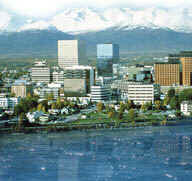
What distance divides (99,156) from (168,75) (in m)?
15.8

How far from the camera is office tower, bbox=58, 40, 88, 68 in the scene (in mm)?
33969

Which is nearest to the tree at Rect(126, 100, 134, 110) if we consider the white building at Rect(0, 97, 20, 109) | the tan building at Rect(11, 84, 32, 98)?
the white building at Rect(0, 97, 20, 109)

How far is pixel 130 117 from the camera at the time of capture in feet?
51.8

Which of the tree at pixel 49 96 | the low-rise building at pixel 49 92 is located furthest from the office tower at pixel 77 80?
the tree at pixel 49 96

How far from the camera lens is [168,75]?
84.1ft

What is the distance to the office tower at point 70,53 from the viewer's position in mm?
33969

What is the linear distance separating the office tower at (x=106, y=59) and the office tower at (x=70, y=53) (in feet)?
9.19

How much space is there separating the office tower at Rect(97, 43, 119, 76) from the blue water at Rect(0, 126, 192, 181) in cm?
1728

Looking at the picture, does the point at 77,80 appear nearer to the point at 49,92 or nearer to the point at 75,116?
the point at 49,92

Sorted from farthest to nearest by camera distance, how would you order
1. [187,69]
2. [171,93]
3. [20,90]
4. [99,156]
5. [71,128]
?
[187,69]
[20,90]
[171,93]
[71,128]
[99,156]

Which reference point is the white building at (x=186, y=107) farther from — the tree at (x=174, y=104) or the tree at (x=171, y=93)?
the tree at (x=171, y=93)

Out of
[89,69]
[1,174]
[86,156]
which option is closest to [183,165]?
[86,156]

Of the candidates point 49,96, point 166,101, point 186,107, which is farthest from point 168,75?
point 186,107

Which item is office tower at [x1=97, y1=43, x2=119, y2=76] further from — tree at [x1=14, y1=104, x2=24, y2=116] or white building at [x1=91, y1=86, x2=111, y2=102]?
tree at [x1=14, y1=104, x2=24, y2=116]
